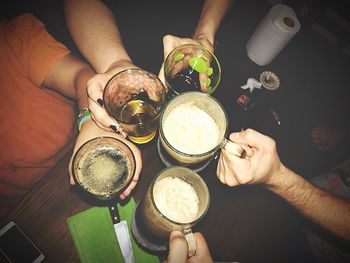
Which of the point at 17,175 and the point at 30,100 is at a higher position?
the point at 30,100

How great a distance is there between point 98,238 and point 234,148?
2.83 ft

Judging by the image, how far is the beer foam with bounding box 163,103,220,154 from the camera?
1.20 metres

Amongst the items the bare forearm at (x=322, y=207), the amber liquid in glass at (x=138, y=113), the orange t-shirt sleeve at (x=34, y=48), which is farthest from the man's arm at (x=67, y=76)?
the bare forearm at (x=322, y=207)

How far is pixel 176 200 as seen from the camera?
1226 millimetres

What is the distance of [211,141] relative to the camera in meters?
1.23

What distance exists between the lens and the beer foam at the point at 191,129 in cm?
120

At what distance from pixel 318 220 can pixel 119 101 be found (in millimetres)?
1534

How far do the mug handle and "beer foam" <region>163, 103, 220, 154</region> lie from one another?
47 mm

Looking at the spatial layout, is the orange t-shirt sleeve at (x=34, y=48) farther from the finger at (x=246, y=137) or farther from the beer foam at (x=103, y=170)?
the finger at (x=246, y=137)

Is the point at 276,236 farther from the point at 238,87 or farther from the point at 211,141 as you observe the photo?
the point at 238,87

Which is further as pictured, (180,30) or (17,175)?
(180,30)

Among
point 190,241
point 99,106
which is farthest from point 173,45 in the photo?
point 190,241

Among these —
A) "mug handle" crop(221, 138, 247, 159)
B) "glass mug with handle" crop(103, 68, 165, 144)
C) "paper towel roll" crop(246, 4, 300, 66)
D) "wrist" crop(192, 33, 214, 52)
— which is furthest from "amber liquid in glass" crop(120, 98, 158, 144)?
"paper towel roll" crop(246, 4, 300, 66)

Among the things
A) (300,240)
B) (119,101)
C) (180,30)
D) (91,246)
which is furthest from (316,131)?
(91,246)
